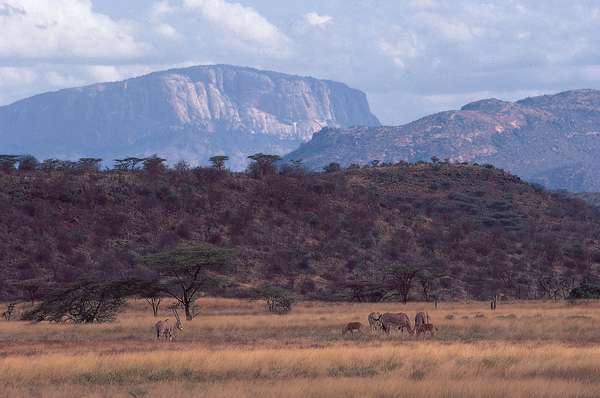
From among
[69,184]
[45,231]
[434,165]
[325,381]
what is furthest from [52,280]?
[434,165]

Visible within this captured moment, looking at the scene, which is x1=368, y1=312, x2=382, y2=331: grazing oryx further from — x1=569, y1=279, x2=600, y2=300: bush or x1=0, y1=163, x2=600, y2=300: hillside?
x1=0, y1=163, x2=600, y2=300: hillside

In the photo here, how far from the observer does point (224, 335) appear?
1340 inches

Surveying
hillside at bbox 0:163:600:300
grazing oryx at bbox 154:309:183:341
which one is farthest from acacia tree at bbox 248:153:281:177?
grazing oryx at bbox 154:309:183:341

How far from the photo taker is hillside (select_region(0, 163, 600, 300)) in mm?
70375

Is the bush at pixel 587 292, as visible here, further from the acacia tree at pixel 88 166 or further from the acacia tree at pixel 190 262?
the acacia tree at pixel 88 166

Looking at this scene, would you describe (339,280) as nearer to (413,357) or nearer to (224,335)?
(224,335)

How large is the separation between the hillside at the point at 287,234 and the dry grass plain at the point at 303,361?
24977 millimetres

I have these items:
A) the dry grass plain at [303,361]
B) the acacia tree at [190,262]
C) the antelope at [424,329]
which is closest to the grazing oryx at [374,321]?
the dry grass plain at [303,361]

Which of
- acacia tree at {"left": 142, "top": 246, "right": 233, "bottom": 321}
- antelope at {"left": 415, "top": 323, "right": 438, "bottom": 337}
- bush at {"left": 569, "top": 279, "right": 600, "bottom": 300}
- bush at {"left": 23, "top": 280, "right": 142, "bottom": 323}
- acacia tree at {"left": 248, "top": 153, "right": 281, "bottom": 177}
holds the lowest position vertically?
bush at {"left": 569, "top": 279, "right": 600, "bottom": 300}

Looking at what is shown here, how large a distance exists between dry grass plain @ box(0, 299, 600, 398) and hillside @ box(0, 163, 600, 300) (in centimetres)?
2498

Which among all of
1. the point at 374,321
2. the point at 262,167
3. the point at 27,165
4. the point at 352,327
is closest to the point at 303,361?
the point at 352,327

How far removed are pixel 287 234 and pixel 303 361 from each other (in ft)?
192

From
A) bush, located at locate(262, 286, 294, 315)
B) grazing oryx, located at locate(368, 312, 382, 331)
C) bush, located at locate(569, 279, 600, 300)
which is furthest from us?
bush, located at locate(569, 279, 600, 300)

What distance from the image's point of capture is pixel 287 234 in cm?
8225
